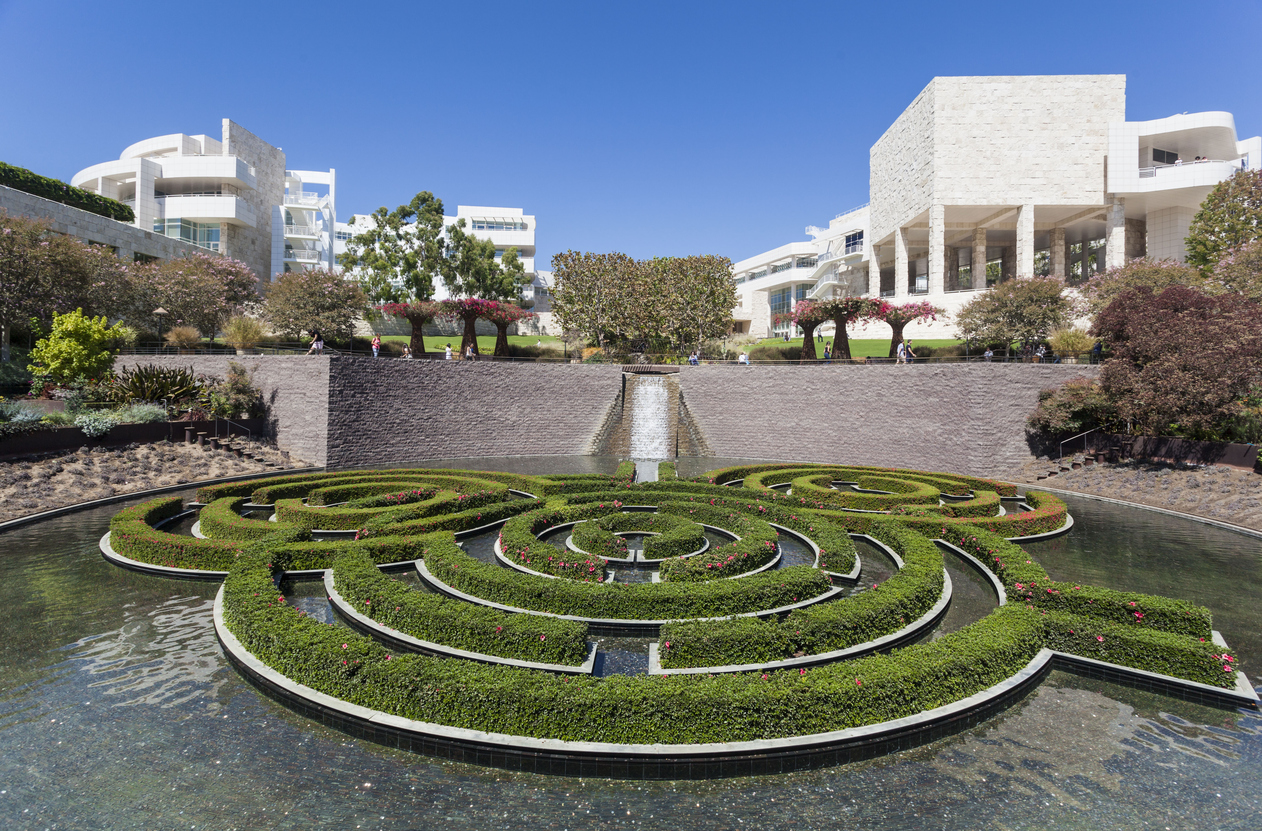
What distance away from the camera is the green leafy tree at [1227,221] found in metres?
39.5

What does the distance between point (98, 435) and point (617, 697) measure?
85.8 ft

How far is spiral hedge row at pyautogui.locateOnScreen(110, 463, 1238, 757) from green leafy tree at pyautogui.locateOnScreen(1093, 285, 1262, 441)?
28.0ft

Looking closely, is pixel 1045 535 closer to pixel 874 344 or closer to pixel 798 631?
pixel 798 631

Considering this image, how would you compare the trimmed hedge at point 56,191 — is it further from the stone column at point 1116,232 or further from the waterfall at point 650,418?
the stone column at point 1116,232

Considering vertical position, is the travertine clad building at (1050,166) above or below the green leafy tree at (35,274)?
above

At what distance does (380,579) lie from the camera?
434 inches

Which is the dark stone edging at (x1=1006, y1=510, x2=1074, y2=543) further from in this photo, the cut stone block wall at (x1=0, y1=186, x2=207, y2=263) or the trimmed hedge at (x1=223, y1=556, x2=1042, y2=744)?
the cut stone block wall at (x1=0, y1=186, x2=207, y2=263)

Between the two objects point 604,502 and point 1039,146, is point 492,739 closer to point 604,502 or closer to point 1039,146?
point 604,502

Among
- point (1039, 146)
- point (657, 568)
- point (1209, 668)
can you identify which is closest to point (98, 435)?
point (657, 568)

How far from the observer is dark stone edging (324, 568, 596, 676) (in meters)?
8.80

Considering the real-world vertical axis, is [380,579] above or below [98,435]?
below

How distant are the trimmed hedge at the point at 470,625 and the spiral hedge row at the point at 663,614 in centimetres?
3

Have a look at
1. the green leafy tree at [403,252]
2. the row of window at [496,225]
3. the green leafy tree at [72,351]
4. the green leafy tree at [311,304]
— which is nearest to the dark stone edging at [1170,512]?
the green leafy tree at [72,351]

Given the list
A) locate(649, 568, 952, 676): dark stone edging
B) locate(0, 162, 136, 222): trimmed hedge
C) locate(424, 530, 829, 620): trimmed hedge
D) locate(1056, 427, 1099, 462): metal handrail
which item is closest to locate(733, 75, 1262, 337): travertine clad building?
locate(1056, 427, 1099, 462): metal handrail
